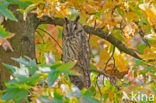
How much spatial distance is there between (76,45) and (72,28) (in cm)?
12

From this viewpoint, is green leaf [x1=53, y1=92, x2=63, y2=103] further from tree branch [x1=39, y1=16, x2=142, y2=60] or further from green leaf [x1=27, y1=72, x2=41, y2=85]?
tree branch [x1=39, y1=16, x2=142, y2=60]

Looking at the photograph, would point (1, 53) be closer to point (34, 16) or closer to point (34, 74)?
point (34, 16)

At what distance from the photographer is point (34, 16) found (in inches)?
86.0

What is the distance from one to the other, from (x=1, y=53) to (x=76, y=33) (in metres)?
0.51

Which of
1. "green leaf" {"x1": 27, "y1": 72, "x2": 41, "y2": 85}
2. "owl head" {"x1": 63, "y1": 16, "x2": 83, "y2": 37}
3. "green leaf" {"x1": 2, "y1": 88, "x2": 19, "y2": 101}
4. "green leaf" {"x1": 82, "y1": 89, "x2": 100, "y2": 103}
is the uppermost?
"owl head" {"x1": 63, "y1": 16, "x2": 83, "y2": 37}

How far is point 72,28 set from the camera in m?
2.21

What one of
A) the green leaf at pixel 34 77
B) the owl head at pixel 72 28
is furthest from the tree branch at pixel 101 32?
the green leaf at pixel 34 77

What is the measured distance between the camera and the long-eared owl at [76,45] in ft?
7.17

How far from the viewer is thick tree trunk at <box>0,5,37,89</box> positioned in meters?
2.12

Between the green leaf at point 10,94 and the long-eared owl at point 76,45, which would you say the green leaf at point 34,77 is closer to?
the green leaf at point 10,94

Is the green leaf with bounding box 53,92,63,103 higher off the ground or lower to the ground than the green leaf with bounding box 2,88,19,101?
lower

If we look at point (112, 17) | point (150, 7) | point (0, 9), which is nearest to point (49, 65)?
point (0, 9)

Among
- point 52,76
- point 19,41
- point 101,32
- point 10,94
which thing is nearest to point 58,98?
point 52,76

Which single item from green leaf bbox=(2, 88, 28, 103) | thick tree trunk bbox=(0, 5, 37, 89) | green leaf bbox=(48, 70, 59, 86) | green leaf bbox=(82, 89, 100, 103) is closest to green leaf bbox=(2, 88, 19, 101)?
green leaf bbox=(2, 88, 28, 103)
